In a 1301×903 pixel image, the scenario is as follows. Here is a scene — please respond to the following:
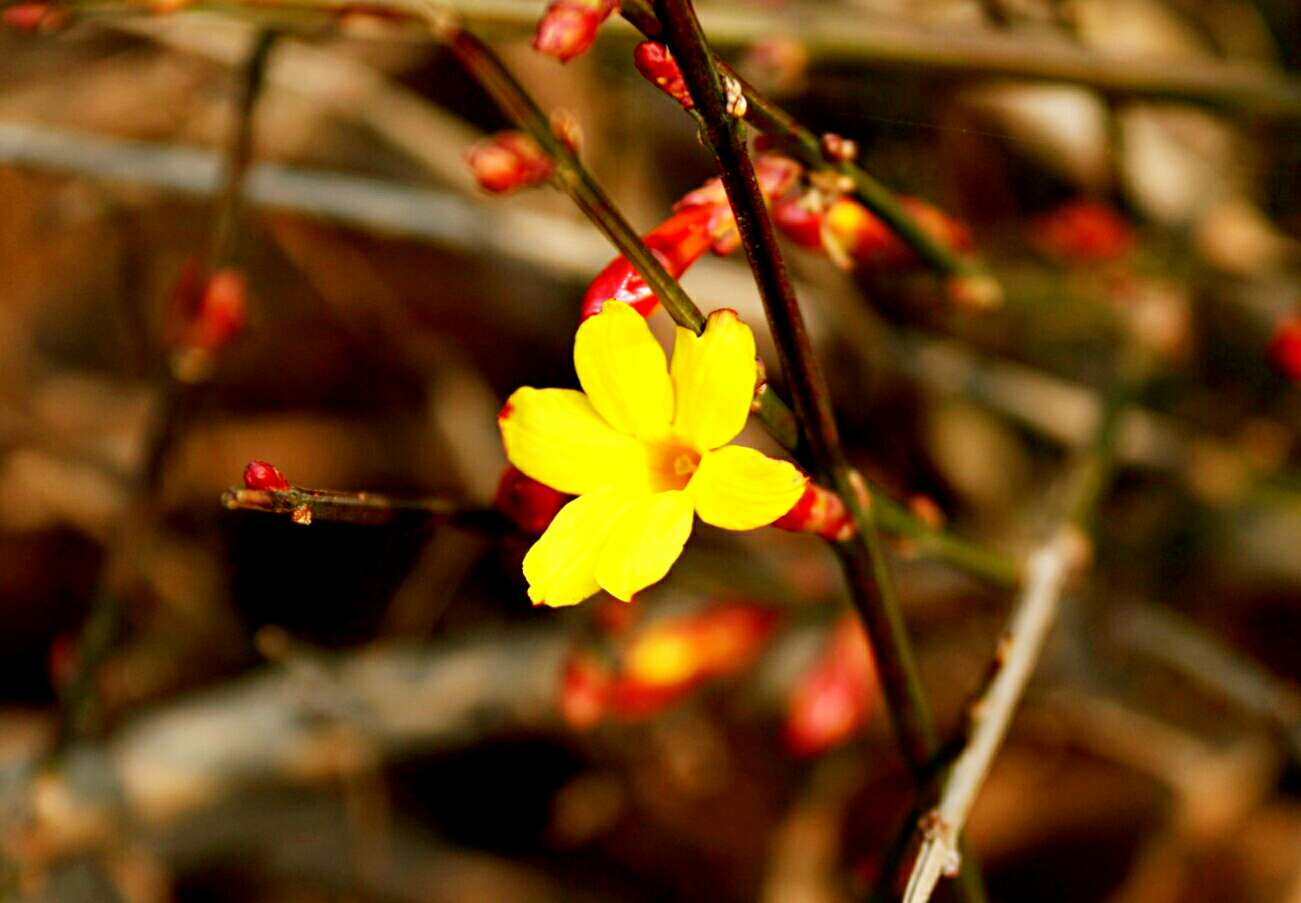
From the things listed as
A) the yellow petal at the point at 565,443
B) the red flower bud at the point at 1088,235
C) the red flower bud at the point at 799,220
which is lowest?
the yellow petal at the point at 565,443

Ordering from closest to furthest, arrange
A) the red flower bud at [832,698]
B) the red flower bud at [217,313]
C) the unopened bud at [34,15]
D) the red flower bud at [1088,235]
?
the unopened bud at [34,15], the red flower bud at [217,313], the red flower bud at [832,698], the red flower bud at [1088,235]

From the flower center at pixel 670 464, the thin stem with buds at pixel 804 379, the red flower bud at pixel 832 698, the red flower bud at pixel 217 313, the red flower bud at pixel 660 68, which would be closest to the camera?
the thin stem with buds at pixel 804 379

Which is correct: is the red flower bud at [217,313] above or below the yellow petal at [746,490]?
below

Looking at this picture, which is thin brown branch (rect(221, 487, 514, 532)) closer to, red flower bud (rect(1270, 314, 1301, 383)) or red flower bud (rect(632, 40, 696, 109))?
red flower bud (rect(632, 40, 696, 109))

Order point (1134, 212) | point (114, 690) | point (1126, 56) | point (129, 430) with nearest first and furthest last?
point (1126, 56), point (1134, 212), point (114, 690), point (129, 430)

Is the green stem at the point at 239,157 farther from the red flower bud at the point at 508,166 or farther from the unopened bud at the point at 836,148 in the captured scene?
the unopened bud at the point at 836,148

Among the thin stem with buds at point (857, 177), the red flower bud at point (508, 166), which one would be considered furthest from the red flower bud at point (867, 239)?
the red flower bud at point (508, 166)

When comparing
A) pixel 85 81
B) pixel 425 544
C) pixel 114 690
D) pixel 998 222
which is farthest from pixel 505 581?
pixel 85 81

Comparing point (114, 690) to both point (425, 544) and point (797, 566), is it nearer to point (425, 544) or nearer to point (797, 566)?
point (425, 544)

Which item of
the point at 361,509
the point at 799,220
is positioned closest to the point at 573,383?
the point at 799,220
